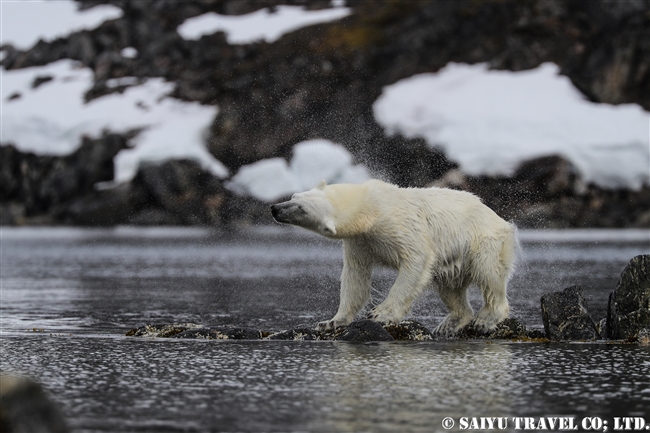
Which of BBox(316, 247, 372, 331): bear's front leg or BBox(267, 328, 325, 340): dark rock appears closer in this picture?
BBox(267, 328, 325, 340): dark rock

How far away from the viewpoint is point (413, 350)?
39.1 ft

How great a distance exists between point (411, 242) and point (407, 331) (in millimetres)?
1262

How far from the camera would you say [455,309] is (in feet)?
47.1

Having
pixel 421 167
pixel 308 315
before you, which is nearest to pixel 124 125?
pixel 421 167

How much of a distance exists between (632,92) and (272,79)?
103ft

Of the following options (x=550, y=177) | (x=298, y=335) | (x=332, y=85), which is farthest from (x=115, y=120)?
(x=298, y=335)

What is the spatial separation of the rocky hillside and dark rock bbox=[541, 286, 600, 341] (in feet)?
155

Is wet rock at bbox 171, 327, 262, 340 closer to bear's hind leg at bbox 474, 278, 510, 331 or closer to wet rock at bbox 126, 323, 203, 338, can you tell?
wet rock at bbox 126, 323, 203, 338

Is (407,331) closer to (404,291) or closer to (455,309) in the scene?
(404,291)

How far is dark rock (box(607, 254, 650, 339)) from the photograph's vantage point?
1333cm

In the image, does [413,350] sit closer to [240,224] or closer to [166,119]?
[240,224]

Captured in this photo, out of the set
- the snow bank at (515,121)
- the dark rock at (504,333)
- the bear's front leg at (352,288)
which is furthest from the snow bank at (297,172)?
the bear's front leg at (352,288)
